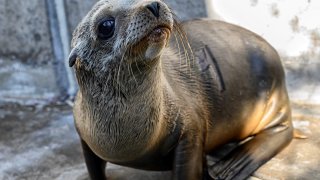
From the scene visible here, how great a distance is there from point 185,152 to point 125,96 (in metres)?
0.42

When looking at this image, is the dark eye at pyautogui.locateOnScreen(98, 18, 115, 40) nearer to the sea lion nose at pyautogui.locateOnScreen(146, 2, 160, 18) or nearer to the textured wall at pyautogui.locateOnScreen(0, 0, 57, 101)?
the sea lion nose at pyautogui.locateOnScreen(146, 2, 160, 18)

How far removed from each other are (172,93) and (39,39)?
2255 millimetres

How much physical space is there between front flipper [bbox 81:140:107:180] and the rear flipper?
0.52m

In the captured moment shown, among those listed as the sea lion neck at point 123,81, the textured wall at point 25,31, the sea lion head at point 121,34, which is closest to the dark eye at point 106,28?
the sea lion head at point 121,34

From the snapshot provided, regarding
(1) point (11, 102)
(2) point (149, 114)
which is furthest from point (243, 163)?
(1) point (11, 102)

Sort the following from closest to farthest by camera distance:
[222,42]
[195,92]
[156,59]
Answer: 1. [156,59]
2. [195,92]
3. [222,42]

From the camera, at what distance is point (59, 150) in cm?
377

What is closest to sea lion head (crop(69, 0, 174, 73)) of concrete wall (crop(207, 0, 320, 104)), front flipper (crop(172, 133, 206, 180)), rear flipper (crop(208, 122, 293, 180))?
front flipper (crop(172, 133, 206, 180))

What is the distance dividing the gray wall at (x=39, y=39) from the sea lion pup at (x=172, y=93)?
146 centimetres

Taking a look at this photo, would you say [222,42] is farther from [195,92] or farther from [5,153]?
[5,153]

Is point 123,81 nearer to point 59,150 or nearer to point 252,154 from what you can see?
point 252,154

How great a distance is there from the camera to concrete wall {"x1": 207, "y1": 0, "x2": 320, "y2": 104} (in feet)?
14.4

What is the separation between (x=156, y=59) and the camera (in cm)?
253

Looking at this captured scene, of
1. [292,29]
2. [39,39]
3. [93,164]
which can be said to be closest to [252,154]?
[93,164]
